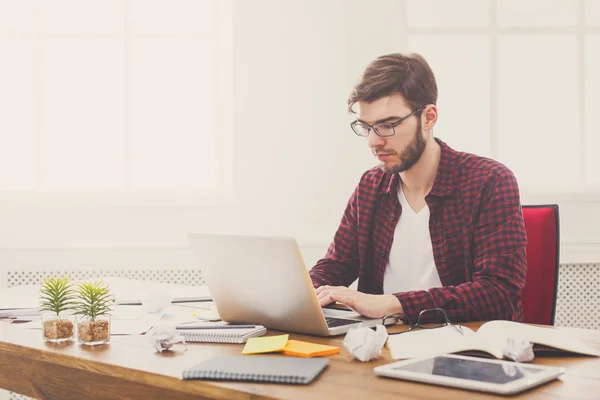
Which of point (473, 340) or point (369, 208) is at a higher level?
point (369, 208)

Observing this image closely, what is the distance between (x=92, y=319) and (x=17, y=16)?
2441 millimetres

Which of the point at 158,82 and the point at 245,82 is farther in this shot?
the point at 158,82

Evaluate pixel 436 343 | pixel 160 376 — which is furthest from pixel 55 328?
pixel 436 343

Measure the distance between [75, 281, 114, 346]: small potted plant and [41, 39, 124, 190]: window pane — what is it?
2.09 meters

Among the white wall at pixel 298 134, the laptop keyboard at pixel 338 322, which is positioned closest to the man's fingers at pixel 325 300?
the laptop keyboard at pixel 338 322

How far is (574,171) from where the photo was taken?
11.0ft

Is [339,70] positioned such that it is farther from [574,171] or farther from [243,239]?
[243,239]

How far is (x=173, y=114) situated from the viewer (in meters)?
3.43

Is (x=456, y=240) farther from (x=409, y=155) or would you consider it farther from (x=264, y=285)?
(x=264, y=285)

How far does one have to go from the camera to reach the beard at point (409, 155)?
6.44 ft

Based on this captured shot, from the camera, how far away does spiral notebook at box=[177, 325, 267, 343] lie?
1386 mm

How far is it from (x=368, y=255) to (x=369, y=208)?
132mm

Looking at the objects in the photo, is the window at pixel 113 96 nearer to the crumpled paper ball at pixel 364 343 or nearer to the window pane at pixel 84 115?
the window pane at pixel 84 115

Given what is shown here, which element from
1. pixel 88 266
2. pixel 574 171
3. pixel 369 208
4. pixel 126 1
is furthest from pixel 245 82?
pixel 574 171
